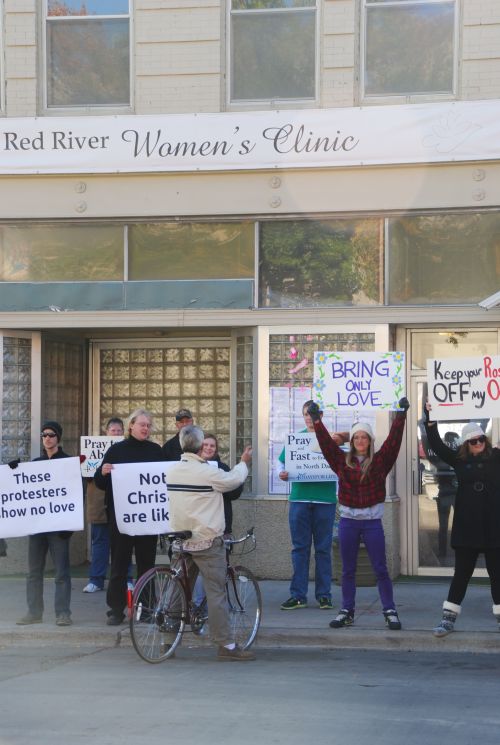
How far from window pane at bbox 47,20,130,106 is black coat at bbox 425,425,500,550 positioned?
635cm

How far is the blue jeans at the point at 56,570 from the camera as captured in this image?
1066 cm

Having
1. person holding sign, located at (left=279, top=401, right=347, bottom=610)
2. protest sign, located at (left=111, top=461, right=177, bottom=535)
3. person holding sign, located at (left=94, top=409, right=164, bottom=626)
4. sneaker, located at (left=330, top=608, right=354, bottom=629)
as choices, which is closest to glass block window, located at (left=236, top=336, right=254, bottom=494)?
person holding sign, located at (left=279, top=401, right=347, bottom=610)

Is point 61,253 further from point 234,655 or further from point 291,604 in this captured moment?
point 234,655

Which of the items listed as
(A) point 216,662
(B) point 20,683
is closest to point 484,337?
(A) point 216,662

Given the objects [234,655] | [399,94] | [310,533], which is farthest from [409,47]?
[234,655]

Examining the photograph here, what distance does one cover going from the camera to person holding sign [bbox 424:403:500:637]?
9.95m

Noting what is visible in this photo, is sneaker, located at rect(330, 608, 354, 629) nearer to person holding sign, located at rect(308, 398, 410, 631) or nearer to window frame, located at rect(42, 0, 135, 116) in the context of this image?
person holding sign, located at rect(308, 398, 410, 631)

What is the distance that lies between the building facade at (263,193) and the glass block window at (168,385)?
0.84m

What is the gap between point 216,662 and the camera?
30.5ft

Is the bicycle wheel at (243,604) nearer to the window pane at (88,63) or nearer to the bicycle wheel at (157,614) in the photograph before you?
the bicycle wheel at (157,614)

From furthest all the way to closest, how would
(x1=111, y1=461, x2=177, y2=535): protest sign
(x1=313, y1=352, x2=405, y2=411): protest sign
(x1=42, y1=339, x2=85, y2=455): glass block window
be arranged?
1. (x1=42, y1=339, x2=85, y2=455): glass block window
2. (x1=313, y1=352, x2=405, y2=411): protest sign
3. (x1=111, y1=461, x2=177, y2=535): protest sign

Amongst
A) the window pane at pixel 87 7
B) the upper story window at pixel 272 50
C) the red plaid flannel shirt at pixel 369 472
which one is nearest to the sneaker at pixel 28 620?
the red plaid flannel shirt at pixel 369 472

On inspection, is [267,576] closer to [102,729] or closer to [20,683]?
[20,683]

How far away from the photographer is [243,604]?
31.7 feet
